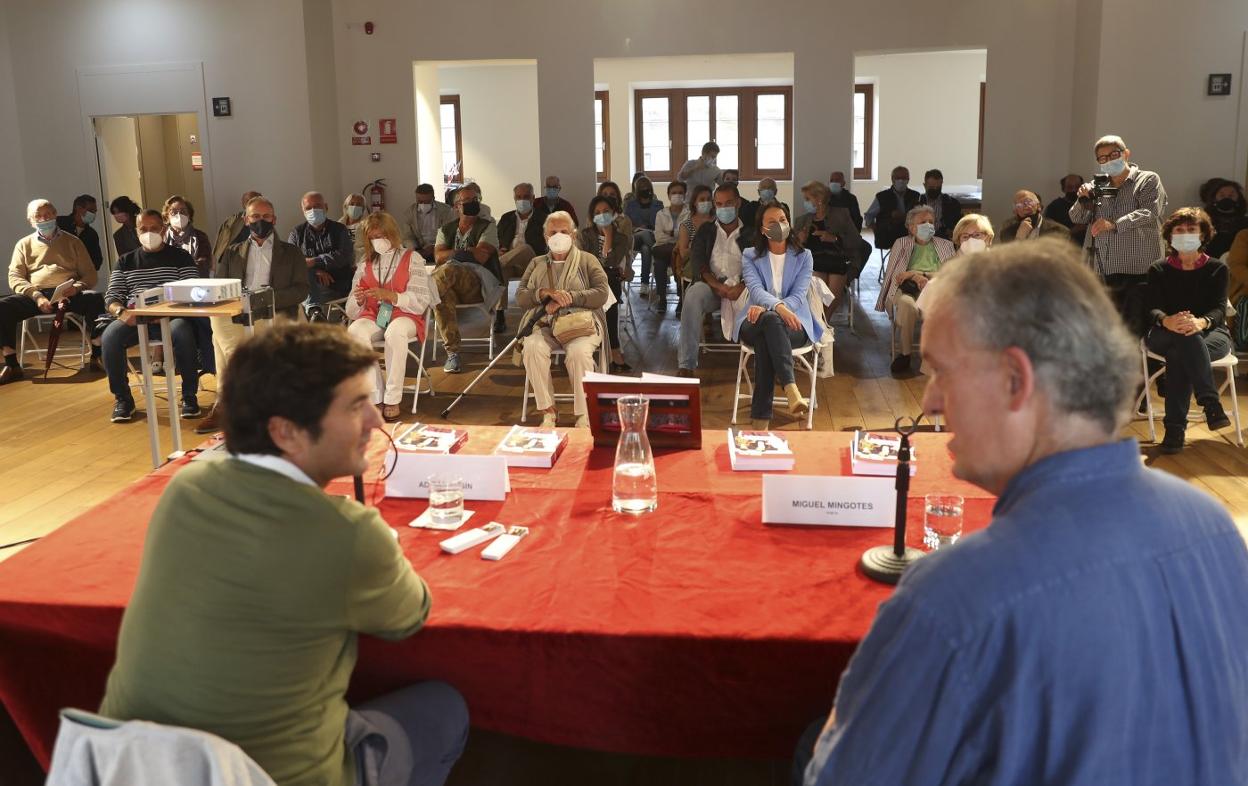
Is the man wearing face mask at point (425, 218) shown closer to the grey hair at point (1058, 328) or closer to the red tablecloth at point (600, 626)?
the red tablecloth at point (600, 626)

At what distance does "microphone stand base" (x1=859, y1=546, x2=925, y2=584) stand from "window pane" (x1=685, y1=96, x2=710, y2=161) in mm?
16133

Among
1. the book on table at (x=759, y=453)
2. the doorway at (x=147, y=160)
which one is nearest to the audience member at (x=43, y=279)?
the doorway at (x=147, y=160)

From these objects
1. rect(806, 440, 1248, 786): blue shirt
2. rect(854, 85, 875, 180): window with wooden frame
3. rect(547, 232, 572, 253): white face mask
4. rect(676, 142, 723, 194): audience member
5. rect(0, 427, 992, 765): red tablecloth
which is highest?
rect(854, 85, 875, 180): window with wooden frame

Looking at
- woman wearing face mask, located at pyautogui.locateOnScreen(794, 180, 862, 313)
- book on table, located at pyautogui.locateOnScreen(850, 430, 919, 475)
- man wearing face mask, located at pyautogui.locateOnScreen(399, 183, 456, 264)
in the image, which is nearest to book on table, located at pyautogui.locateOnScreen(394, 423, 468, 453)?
book on table, located at pyautogui.locateOnScreen(850, 430, 919, 475)

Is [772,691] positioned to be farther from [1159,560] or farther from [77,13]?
[77,13]

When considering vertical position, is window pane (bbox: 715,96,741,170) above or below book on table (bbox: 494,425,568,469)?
above

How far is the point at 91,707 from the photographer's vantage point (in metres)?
2.06

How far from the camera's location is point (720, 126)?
58.0 feet

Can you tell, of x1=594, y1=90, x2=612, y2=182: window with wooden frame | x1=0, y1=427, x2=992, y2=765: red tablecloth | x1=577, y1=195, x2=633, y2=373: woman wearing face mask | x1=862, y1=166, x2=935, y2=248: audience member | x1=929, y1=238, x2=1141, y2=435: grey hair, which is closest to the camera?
x1=929, y1=238, x2=1141, y2=435: grey hair

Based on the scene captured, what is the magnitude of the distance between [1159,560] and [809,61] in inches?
400

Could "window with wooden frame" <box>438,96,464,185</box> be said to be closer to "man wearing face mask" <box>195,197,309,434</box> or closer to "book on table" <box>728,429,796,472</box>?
"man wearing face mask" <box>195,197,309,434</box>

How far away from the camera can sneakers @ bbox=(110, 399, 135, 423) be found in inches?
249

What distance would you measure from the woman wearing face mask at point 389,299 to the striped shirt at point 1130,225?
4.33 meters

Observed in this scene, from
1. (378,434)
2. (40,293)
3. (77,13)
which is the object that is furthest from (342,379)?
(77,13)
